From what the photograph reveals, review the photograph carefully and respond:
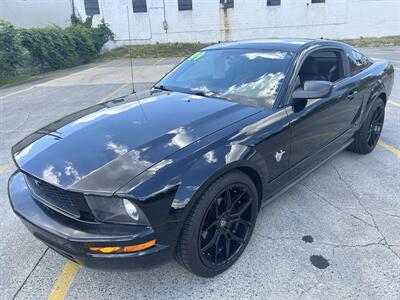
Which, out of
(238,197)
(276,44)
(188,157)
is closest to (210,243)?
(238,197)

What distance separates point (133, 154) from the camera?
6.95ft

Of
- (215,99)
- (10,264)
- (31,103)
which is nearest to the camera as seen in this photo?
(10,264)

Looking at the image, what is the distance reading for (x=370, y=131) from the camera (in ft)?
14.0

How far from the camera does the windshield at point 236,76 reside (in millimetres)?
2855

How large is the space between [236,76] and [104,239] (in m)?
1.96

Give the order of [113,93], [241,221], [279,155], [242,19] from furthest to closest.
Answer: [242,19]
[113,93]
[279,155]
[241,221]

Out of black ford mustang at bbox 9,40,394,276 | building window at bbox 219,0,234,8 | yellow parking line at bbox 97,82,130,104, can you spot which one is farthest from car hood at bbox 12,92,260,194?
building window at bbox 219,0,234,8

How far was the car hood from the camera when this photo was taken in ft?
6.54

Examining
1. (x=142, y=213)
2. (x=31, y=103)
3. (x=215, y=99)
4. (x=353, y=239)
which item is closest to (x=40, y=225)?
(x=142, y=213)

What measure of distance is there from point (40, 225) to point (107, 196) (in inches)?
23.1

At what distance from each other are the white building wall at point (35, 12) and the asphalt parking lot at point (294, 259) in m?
23.3

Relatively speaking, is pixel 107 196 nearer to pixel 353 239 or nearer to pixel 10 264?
pixel 10 264

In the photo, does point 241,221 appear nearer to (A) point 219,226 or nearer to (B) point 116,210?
(A) point 219,226

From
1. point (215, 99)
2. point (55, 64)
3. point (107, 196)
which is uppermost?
point (215, 99)
